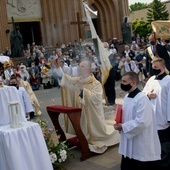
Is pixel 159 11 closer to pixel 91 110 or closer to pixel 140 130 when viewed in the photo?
pixel 91 110

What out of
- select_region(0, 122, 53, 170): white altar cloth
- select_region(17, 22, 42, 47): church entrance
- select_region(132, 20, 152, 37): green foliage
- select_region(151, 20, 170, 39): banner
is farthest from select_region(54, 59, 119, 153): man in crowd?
select_region(132, 20, 152, 37): green foliage

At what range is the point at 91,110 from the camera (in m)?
6.41

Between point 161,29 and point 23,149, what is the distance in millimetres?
5494

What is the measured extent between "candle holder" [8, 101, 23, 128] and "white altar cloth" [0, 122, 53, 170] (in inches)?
3.0

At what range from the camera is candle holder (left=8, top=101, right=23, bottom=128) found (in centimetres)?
419

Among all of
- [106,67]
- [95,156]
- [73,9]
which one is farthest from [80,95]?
[73,9]

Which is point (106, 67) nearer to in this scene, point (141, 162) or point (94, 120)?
point (94, 120)

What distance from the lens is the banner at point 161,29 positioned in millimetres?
8278

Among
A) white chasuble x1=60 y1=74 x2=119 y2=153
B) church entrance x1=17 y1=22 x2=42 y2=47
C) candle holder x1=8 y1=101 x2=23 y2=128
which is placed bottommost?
white chasuble x1=60 y1=74 x2=119 y2=153

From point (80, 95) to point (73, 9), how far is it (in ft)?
90.7

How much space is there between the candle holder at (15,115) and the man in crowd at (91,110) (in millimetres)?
2160

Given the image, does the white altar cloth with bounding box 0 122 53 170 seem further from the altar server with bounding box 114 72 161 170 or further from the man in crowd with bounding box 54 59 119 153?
the man in crowd with bounding box 54 59 119 153

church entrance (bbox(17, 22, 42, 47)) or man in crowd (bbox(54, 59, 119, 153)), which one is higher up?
church entrance (bbox(17, 22, 42, 47))

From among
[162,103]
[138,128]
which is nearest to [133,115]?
[138,128]
